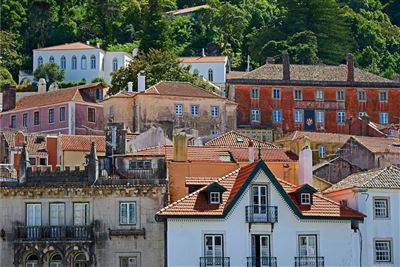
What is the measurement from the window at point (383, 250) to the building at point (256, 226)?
1096 mm

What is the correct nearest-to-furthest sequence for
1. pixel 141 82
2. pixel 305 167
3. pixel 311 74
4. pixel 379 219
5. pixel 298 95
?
1. pixel 379 219
2. pixel 305 167
3. pixel 141 82
4. pixel 298 95
5. pixel 311 74

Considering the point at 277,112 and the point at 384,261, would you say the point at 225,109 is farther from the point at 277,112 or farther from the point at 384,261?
the point at 384,261

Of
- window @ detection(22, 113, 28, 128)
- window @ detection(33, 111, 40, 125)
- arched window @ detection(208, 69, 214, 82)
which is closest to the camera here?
window @ detection(33, 111, 40, 125)

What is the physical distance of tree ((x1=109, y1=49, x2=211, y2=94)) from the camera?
4328 inches

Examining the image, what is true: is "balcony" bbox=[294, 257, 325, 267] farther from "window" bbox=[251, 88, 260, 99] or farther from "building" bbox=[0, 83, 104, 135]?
"window" bbox=[251, 88, 260, 99]

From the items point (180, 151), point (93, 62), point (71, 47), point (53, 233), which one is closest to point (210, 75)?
point (93, 62)

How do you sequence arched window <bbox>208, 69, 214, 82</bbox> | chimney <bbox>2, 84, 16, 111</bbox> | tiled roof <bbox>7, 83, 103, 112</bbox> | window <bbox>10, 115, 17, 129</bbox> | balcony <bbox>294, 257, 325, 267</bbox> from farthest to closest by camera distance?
arched window <bbox>208, 69, 214, 82</bbox> → chimney <bbox>2, 84, 16, 111</bbox> → window <bbox>10, 115, 17, 129</bbox> → tiled roof <bbox>7, 83, 103, 112</bbox> → balcony <bbox>294, 257, 325, 267</bbox>

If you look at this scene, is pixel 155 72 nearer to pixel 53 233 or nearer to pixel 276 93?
pixel 276 93

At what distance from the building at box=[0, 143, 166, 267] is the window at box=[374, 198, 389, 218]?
29.7 ft

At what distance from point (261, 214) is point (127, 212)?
5.61 metres

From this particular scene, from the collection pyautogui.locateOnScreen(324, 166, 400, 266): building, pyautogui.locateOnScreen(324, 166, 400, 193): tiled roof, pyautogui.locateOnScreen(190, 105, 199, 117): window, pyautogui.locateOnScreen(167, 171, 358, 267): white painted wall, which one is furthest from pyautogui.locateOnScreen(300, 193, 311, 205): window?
pyautogui.locateOnScreen(190, 105, 199, 117): window

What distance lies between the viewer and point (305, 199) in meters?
58.2

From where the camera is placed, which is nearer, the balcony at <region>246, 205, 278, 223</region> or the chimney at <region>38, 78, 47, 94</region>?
the balcony at <region>246, 205, 278, 223</region>

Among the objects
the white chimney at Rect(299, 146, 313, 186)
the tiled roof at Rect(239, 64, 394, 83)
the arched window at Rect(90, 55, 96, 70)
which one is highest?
the arched window at Rect(90, 55, 96, 70)
